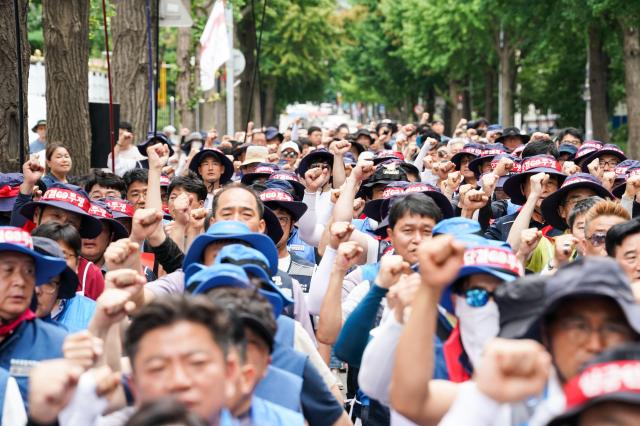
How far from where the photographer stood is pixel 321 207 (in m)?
10.0

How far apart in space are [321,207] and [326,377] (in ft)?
14.6

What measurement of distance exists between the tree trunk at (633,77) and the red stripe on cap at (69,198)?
19771mm

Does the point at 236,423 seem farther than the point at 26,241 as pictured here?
No

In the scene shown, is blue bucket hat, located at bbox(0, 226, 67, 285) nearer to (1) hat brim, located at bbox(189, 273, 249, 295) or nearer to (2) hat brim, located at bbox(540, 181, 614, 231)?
(1) hat brim, located at bbox(189, 273, 249, 295)

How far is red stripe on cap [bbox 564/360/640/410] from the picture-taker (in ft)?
11.0

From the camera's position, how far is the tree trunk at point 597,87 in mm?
30016

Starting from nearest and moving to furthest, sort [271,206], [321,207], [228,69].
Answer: [271,206], [321,207], [228,69]

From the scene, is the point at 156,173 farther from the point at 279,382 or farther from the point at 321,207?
the point at 279,382

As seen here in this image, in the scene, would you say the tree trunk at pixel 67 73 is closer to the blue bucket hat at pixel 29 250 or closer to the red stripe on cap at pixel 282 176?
the red stripe on cap at pixel 282 176

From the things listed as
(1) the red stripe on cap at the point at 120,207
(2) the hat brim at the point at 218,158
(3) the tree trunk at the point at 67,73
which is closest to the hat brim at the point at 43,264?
(1) the red stripe on cap at the point at 120,207

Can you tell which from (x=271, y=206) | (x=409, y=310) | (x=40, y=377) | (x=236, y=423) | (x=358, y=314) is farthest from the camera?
(x=271, y=206)

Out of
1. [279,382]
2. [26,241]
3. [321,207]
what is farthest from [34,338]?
[321,207]

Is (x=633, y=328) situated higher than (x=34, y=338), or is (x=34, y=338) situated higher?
(x=633, y=328)

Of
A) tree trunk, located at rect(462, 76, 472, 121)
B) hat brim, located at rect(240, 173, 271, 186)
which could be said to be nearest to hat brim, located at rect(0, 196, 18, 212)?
hat brim, located at rect(240, 173, 271, 186)
